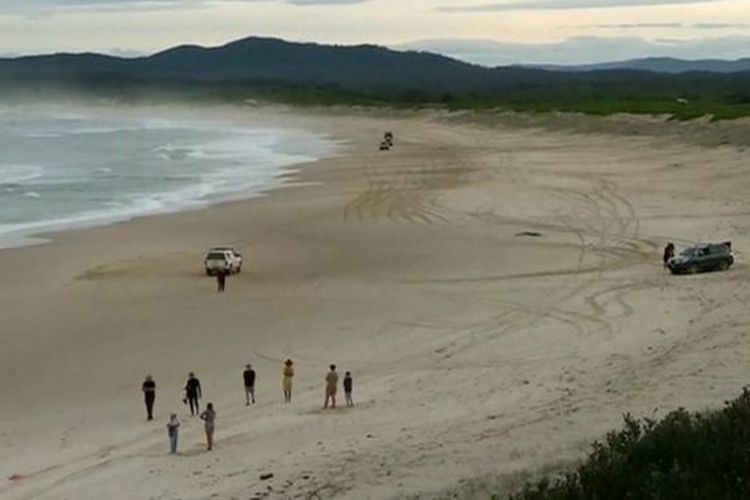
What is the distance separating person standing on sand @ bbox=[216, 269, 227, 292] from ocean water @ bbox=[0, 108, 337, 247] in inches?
416

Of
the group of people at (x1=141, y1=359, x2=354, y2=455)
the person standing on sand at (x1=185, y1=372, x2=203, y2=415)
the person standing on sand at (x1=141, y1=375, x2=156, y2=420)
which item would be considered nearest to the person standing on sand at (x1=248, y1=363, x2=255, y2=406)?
the group of people at (x1=141, y1=359, x2=354, y2=455)

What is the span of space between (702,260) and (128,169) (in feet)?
145

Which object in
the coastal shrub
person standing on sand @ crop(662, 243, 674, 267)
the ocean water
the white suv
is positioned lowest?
the ocean water

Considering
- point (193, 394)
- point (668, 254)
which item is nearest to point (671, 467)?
point (193, 394)

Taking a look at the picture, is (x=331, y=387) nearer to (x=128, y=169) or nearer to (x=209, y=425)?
(x=209, y=425)

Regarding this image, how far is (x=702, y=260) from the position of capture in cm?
2941

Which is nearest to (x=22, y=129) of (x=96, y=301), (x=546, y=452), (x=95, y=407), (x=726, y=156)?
(x=726, y=156)

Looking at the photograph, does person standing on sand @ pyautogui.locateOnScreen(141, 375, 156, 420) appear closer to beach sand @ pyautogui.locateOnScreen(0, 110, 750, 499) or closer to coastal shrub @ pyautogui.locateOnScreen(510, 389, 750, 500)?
beach sand @ pyautogui.locateOnScreen(0, 110, 750, 499)

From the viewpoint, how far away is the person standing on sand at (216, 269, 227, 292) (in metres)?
31.0

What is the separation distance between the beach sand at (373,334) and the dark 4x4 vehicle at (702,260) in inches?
19.0

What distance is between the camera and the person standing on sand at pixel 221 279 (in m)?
31.0

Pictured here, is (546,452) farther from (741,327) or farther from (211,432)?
(741,327)

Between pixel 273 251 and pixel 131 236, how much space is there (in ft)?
19.5

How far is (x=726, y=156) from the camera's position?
56.5 metres
